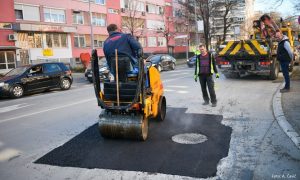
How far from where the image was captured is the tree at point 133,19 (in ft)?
143

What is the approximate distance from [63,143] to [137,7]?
45303mm

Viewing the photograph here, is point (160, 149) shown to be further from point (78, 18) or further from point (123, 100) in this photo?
point (78, 18)

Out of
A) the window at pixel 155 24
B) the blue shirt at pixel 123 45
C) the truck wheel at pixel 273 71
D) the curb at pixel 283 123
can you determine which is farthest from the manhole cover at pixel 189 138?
the window at pixel 155 24

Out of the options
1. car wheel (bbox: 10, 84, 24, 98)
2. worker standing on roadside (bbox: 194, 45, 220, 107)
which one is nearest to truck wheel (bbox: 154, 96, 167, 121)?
worker standing on roadside (bbox: 194, 45, 220, 107)

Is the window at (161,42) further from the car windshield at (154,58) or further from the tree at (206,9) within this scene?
the car windshield at (154,58)

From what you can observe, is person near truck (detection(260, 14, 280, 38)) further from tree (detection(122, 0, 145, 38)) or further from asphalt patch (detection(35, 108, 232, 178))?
tree (detection(122, 0, 145, 38))

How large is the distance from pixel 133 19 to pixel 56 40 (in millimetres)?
12776

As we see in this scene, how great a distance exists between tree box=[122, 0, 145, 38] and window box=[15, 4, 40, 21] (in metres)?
13.4

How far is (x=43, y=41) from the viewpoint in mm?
32656

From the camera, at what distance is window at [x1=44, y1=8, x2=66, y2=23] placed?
33.6 m

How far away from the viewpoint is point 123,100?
5.82 m

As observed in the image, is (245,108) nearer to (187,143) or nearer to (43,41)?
(187,143)

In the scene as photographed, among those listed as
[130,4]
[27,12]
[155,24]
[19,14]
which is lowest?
[19,14]

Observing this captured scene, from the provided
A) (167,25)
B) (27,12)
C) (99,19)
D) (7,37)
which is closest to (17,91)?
(7,37)
